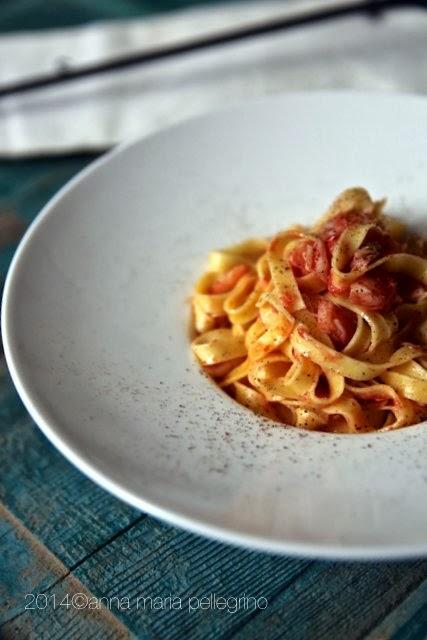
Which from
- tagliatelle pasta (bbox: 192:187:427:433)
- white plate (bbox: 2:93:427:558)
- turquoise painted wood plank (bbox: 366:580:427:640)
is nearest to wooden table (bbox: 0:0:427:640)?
turquoise painted wood plank (bbox: 366:580:427:640)

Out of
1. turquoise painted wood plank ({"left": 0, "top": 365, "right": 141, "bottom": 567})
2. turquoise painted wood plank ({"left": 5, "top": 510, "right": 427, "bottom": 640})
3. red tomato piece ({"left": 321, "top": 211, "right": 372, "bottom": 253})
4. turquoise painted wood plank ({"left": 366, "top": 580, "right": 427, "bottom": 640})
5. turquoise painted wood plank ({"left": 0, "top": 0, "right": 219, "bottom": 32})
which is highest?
turquoise painted wood plank ({"left": 0, "top": 0, "right": 219, "bottom": 32})

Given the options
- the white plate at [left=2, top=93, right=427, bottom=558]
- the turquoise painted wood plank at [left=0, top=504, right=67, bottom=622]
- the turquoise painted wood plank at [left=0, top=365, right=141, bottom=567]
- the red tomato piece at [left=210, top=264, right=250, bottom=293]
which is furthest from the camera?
the red tomato piece at [left=210, top=264, right=250, bottom=293]

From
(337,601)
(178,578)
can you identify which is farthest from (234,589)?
(337,601)

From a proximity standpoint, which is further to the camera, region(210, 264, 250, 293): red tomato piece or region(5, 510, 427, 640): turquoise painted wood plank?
region(210, 264, 250, 293): red tomato piece

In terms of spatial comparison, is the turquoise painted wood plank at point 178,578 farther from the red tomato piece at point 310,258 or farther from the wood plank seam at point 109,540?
the red tomato piece at point 310,258

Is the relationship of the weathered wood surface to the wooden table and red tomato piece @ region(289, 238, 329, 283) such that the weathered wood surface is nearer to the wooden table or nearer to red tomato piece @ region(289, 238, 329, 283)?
the wooden table
